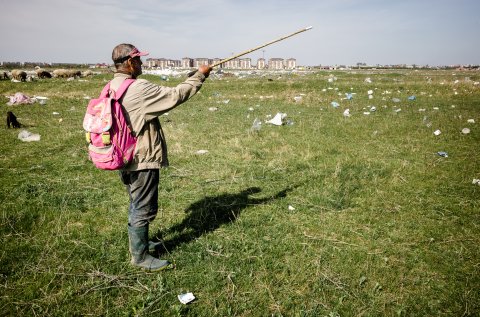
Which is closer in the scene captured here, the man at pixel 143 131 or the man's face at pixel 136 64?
the man at pixel 143 131

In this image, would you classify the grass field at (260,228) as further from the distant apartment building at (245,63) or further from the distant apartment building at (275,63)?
the distant apartment building at (275,63)

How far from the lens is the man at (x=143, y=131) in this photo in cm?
273

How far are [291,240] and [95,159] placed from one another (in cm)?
242

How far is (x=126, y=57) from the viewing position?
279 centimetres

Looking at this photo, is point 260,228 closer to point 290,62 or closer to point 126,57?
point 126,57

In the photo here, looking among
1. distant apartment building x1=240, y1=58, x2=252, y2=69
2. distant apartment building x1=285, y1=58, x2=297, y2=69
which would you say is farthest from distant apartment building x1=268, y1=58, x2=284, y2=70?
distant apartment building x1=240, y1=58, x2=252, y2=69

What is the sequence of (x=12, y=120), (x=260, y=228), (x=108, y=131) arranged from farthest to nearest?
(x=12, y=120), (x=260, y=228), (x=108, y=131)

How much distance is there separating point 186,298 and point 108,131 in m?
1.69

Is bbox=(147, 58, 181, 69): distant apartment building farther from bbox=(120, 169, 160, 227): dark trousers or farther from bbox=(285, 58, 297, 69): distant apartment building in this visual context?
bbox=(120, 169, 160, 227): dark trousers

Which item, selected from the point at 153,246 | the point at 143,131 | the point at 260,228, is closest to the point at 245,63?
the point at 260,228

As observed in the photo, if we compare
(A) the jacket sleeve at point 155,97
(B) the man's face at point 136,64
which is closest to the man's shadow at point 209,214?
(A) the jacket sleeve at point 155,97

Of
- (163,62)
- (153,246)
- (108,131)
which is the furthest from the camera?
(163,62)

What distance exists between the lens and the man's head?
2789 mm

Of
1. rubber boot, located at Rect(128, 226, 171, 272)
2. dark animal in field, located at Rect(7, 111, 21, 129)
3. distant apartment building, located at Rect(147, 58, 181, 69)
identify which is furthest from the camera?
distant apartment building, located at Rect(147, 58, 181, 69)
